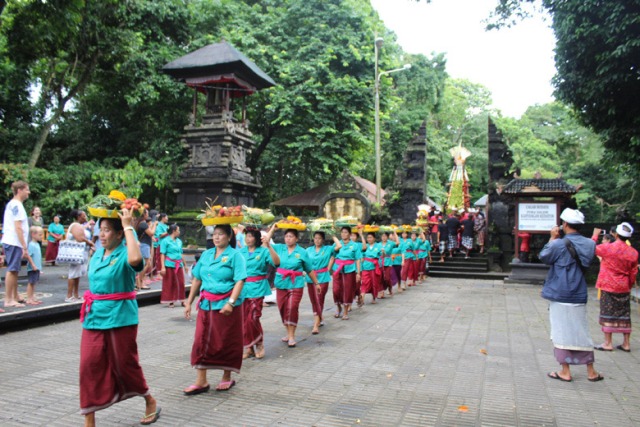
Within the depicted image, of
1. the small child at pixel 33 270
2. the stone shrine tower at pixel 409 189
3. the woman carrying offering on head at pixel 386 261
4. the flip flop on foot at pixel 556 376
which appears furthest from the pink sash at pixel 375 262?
the stone shrine tower at pixel 409 189

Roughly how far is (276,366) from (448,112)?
39348 mm

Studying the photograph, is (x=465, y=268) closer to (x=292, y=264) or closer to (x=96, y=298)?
(x=292, y=264)

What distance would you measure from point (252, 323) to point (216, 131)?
16157 millimetres

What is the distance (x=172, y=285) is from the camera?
941 cm

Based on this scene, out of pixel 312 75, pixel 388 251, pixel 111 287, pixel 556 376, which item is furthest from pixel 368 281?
pixel 312 75

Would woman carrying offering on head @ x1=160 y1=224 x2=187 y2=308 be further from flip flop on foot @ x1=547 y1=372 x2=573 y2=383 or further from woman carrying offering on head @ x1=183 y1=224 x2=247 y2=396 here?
flip flop on foot @ x1=547 y1=372 x2=573 y2=383

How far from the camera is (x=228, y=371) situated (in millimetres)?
4719

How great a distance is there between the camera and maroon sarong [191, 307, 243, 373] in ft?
15.0

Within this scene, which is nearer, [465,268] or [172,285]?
[172,285]

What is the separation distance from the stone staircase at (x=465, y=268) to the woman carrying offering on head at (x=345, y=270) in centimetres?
935

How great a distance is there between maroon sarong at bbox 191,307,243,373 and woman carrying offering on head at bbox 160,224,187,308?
477 centimetres

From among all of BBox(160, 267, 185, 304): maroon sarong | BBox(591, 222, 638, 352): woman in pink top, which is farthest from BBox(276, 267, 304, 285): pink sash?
BBox(591, 222, 638, 352): woman in pink top

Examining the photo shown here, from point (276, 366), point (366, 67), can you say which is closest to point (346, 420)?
A: point (276, 366)

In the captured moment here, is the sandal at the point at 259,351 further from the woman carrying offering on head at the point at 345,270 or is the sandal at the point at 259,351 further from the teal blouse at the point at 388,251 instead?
the teal blouse at the point at 388,251
